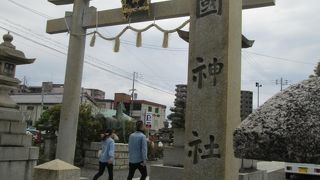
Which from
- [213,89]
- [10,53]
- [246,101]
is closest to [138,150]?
[246,101]

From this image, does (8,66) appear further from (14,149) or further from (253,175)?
(253,175)

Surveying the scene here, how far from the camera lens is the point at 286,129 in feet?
6.50

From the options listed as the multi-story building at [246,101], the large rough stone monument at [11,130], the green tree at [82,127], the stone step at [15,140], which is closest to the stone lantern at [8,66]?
the large rough stone monument at [11,130]

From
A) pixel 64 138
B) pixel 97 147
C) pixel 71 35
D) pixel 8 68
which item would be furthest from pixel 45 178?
pixel 97 147

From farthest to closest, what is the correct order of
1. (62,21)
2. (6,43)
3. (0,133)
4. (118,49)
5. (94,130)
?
(94,130) → (62,21) → (118,49) → (6,43) → (0,133)

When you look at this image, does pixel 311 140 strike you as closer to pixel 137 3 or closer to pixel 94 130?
pixel 137 3

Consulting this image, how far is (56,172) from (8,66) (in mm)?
2909

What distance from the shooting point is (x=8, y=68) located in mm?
7965

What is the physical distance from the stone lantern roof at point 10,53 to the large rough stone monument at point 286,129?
655 cm

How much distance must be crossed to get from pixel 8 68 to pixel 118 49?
11.3 feet

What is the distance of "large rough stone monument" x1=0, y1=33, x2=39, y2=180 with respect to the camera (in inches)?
286

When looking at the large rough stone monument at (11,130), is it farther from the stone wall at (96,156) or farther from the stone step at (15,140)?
the stone wall at (96,156)

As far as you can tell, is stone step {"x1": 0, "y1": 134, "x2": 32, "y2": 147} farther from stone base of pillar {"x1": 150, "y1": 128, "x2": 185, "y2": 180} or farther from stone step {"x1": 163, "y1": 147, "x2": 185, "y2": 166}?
stone step {"x1": 163, "y1": 147, "x2": 185, "y2": 166}

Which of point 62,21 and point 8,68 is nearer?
point 8,68
